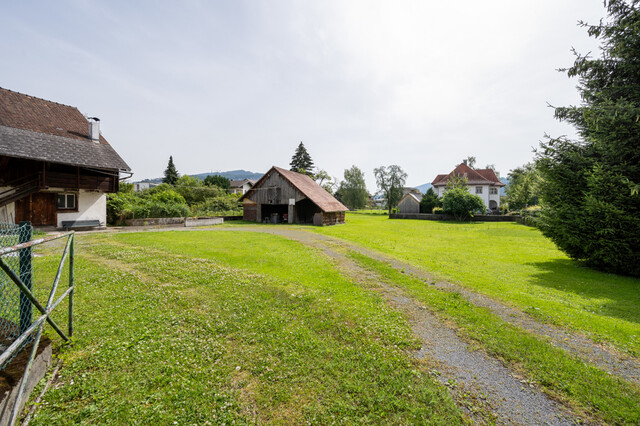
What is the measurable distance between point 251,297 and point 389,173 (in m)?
63.8

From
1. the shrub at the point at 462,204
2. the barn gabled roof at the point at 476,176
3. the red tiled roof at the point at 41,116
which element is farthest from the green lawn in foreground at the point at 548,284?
the barn gabled roof at the point at 476,176

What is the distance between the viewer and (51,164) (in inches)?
763

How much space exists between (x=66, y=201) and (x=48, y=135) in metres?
5.24

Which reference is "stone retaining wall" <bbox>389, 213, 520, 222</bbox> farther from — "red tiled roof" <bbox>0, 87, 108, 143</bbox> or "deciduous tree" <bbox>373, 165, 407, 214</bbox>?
"red tiled roof" <bbox>0, 87, 108, 143</bbox>

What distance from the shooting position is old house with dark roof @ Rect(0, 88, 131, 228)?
1784cm

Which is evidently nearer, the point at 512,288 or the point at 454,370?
the point at 454,370

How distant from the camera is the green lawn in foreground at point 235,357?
11.6 feet

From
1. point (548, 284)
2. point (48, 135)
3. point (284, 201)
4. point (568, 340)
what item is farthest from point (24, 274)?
point (284, 201)

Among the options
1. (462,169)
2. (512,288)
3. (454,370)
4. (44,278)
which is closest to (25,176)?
(44,278)

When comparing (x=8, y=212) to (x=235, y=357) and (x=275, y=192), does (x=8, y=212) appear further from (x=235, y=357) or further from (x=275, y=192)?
(x=235, y=357)

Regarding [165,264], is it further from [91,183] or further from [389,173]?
[389,173]

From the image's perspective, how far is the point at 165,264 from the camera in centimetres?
1025

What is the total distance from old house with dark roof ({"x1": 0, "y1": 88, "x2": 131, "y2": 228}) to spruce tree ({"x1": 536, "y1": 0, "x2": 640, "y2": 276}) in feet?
102

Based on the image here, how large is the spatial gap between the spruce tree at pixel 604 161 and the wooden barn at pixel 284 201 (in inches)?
824
